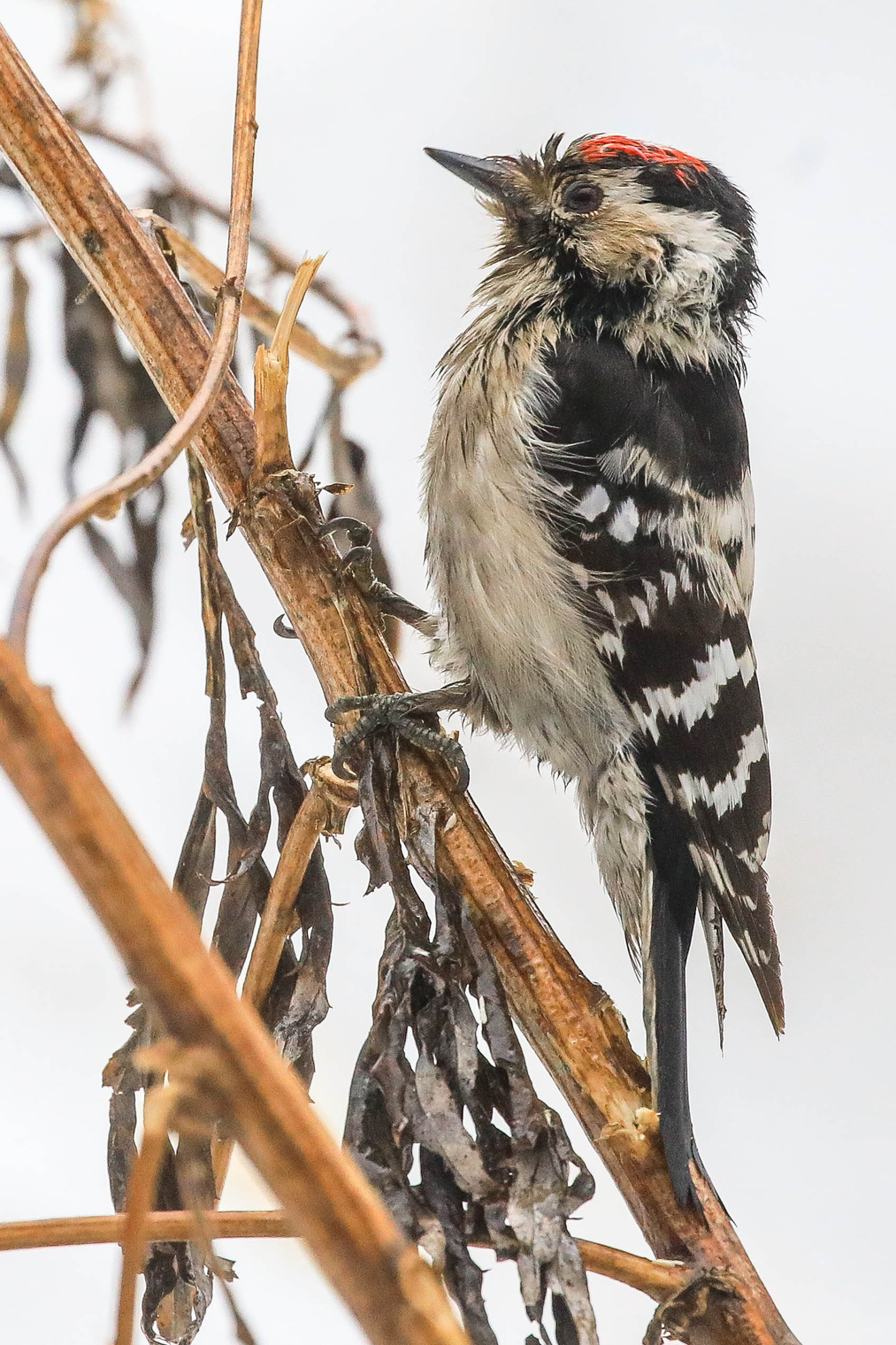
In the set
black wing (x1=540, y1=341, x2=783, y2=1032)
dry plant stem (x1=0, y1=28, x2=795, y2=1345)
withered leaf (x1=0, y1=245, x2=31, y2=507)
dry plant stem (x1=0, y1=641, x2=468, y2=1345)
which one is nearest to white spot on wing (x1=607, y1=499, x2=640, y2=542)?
black wing (x1=540, y1=341, x2=783, y2=1032)

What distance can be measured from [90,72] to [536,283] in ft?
1.98

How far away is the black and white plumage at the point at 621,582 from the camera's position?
4.36 ft

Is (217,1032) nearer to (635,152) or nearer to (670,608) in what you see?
(670,608)

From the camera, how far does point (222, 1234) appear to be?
0.80 meters

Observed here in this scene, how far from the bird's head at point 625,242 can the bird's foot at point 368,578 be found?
375mm

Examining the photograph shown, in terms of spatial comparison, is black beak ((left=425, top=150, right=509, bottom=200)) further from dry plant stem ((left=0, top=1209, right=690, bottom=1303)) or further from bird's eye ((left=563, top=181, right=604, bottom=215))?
dry plant stem ((left=0, top=1209, right=690, bottom=1303))

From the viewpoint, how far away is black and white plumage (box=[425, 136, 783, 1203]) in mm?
1328

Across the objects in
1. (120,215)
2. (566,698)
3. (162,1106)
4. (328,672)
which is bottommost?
(162,1106)

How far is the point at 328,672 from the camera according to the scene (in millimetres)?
1087

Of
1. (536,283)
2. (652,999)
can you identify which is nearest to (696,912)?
(652,999)

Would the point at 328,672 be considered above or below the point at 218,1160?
above

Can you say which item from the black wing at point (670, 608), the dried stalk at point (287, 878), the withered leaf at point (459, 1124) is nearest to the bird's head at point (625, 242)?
the black wing at point (670, 608)

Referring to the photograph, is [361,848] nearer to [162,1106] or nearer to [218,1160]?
[218,1160]

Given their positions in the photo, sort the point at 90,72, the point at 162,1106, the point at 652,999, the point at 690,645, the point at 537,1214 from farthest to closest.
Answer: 1. the point at 90,72
2. the point at 690,645
3. the point at 652,999
4. the point at 537,1214
5. the point at 162,1106
